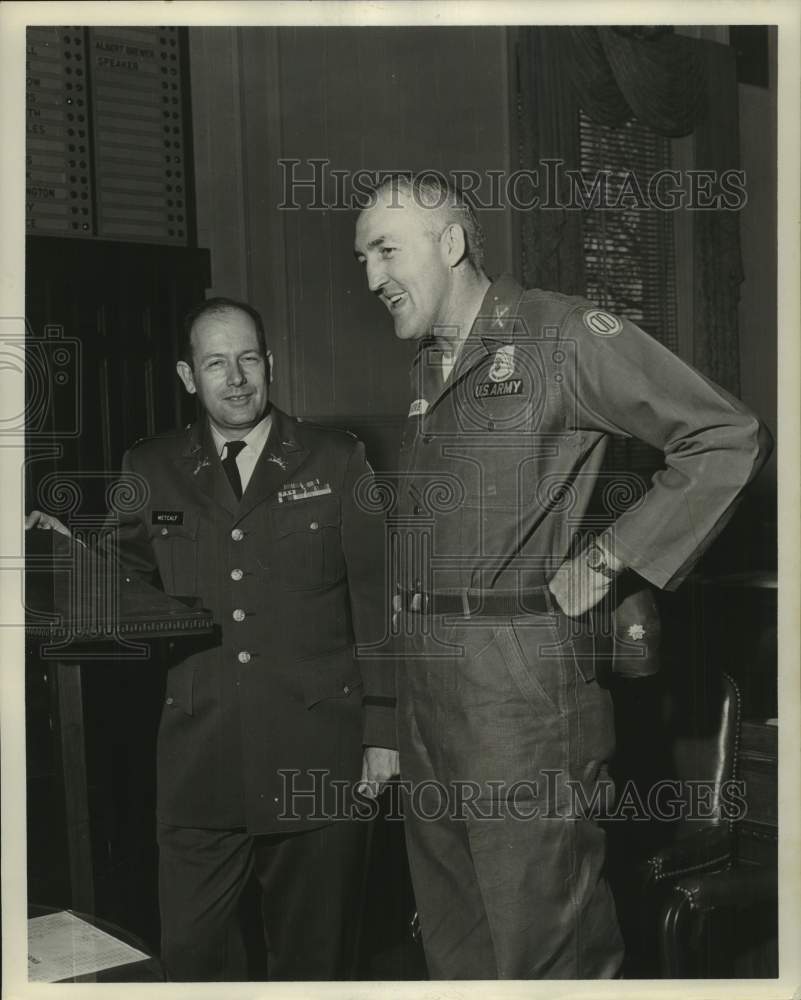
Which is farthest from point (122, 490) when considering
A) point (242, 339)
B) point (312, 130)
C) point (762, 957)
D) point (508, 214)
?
point (762, 957)

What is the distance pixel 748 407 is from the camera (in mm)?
1662

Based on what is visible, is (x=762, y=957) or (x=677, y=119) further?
(x=677, y=119)

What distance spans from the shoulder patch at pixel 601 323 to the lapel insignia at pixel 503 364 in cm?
12

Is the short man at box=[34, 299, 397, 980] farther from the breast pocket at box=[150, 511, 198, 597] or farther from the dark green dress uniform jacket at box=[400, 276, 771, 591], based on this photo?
the dark green dress uniform jacket at box=[400, 276, 771, 591]

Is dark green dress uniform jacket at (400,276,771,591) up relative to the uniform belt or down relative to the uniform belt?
up

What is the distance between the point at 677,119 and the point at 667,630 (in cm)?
103

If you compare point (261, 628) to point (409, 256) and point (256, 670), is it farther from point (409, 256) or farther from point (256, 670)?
point (409, 256)

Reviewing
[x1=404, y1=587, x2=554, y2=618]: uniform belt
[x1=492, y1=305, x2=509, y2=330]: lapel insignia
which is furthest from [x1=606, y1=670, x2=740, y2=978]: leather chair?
[x1=492, y1=305, x2=509, y2=330]: lapel insignia

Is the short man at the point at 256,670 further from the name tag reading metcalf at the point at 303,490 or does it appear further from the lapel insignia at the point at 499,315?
the lapel insignia at the point at 499,315

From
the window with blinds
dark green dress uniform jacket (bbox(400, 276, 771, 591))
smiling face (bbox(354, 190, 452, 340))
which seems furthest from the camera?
the window with blinds

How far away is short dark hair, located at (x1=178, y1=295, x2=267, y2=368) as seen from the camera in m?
1.79

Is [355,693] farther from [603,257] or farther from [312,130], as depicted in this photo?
[603,257]

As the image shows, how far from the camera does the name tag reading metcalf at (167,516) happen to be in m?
1.81

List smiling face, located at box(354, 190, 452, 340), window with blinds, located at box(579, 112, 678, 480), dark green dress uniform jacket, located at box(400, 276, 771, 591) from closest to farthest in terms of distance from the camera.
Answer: dark green dress uniform jacket, located at box(400, 276, 771, 591)
smiling face, located at box(354, 190, 452, 340)
window with blinds, located at box(579, 112, 678, 480)
